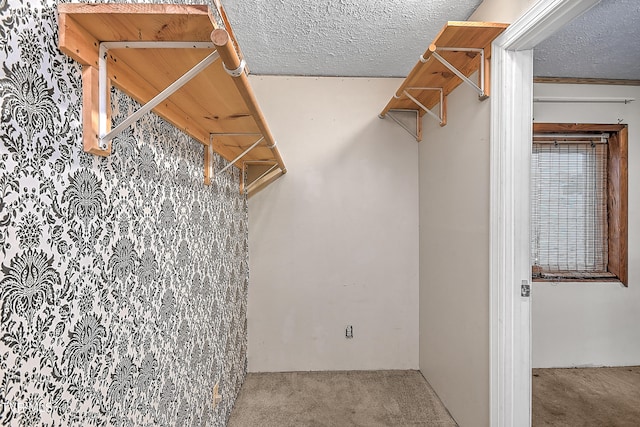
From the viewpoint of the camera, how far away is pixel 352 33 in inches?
86.0

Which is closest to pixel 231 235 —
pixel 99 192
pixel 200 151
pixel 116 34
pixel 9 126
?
pixel 200 151

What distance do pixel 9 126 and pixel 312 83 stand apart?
2511 mm

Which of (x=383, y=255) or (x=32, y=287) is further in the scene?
(x=383, y=255)

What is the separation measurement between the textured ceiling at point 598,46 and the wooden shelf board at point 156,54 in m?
1.98

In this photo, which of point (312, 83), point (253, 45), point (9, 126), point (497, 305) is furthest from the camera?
point (312, 83)

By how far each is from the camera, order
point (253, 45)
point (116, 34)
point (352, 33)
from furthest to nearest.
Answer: point (253, 45) < point (352, 33) < point (116, 34)

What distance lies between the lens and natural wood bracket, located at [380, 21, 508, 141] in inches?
62.7

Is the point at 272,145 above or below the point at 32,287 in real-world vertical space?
above

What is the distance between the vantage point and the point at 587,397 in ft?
8.25

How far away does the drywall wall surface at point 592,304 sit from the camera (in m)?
2.91

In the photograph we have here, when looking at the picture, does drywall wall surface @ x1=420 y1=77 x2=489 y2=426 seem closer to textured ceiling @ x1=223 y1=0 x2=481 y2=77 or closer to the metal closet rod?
textured ceiling @ x1=223 y1=0 x2=481 y2=77

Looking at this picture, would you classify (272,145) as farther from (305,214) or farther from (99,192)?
(305,214)

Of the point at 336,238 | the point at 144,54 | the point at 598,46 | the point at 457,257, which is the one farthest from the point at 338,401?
the point at 598,46

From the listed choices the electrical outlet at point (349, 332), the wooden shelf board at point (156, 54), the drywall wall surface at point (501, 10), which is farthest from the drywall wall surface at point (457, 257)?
the wooden shelf board at point (156, 54)
